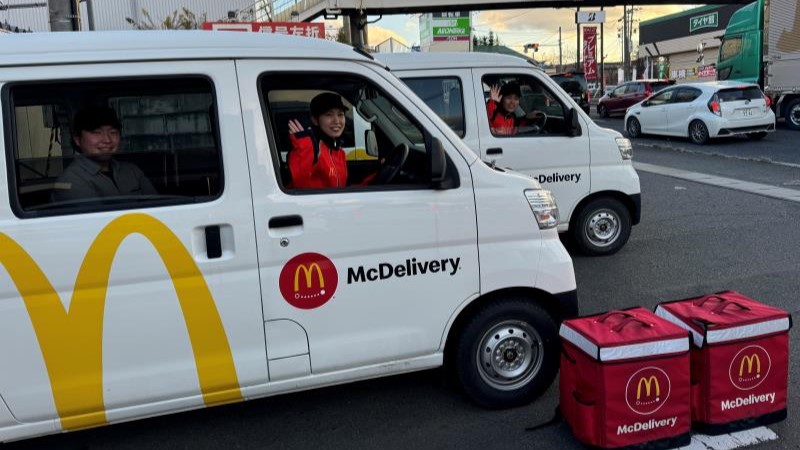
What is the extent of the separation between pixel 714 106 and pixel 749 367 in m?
14.4

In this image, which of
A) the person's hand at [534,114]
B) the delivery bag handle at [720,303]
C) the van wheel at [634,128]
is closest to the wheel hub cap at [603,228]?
the person's hand at [534,114]

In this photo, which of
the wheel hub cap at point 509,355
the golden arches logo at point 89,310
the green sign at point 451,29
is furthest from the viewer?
the green sign at point 451,29

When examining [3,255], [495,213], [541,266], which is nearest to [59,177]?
[3,255]

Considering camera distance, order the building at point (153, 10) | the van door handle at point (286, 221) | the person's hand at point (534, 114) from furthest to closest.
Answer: the building at point (153, 10), the person's hand at point (534, 114), the van door handle at point (286, 221)

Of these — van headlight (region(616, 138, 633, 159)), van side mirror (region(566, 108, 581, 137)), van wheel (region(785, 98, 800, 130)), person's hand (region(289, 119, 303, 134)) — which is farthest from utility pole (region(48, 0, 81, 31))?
van wheel (region(785, 98, 800, 130))

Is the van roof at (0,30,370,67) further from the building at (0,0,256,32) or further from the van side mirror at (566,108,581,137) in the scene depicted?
the building at (0,0,256,32)

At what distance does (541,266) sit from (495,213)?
0.41 meters

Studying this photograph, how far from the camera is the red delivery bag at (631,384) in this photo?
3.07 metres

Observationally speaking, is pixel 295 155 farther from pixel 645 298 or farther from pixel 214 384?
pixel 645 298

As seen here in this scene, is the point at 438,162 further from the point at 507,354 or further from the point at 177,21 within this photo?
the point at 177,21

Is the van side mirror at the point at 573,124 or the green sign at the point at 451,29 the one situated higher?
the green sign at the point at 451,29

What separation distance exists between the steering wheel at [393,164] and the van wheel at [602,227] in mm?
3715

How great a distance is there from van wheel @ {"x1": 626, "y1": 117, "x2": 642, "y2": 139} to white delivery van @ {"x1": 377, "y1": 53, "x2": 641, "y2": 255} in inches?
514

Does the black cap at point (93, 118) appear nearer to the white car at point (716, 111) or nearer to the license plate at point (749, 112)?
the white car at point (716, 111)
